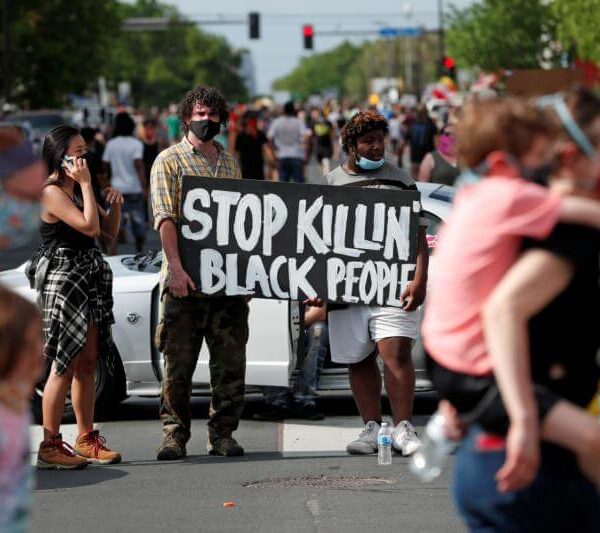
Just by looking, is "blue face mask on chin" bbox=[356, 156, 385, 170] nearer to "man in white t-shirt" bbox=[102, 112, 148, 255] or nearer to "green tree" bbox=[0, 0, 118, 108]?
"man in white t-shirt" bbox=[102, 112, 148, 255]

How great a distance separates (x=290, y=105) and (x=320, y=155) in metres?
13.8

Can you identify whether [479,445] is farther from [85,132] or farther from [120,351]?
[85,132]

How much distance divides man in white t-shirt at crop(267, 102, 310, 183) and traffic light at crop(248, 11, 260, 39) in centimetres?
4413

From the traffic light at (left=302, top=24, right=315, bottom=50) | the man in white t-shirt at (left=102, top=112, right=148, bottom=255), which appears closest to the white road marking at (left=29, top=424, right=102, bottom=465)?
the man in white t-shirt at (left=102, top=112, right=148, bottom=255)

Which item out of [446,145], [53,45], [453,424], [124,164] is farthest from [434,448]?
[53,45]

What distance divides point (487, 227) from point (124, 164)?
15.9m

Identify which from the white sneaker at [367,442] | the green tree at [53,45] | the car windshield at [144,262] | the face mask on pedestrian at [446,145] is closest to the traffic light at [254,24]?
the green tree at [53,45]

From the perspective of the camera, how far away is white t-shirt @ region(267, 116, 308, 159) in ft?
88.6

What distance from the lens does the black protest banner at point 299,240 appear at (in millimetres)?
8477

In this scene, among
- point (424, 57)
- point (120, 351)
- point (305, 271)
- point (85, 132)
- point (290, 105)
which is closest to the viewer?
point (305, 271)

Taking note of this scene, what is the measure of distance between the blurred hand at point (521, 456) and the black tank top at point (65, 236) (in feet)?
16.0

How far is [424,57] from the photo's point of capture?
156375mm

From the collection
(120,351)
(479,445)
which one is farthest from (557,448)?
(120,351)

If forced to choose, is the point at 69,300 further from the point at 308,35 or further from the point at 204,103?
the point at 308,35
